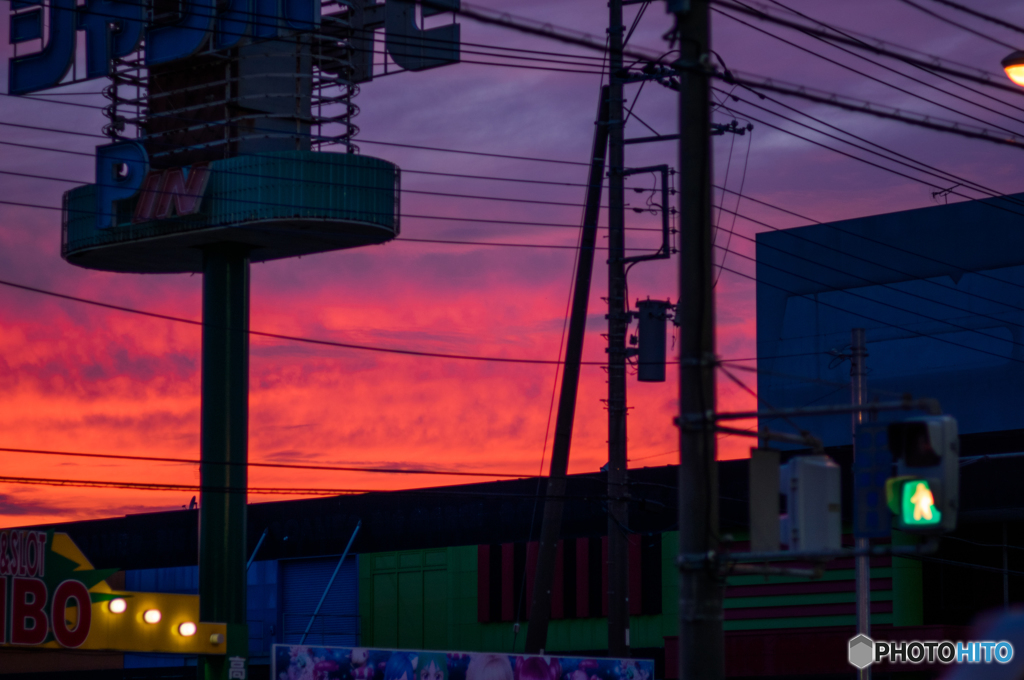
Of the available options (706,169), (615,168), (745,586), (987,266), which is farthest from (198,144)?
(987,266)

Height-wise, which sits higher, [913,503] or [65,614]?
[913,503]

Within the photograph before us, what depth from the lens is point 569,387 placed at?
28.5m

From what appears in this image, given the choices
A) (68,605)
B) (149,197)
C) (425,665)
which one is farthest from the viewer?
(149,197)

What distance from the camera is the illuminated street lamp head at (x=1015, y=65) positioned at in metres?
15.2

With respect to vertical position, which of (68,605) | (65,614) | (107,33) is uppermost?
(107,33)

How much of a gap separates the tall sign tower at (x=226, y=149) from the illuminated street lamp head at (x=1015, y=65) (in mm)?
21677

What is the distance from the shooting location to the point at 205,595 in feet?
121

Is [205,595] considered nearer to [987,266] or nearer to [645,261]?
[645,261]

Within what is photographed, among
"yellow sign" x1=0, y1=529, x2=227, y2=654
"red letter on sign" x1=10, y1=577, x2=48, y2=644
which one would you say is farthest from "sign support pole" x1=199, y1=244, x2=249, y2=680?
"red letter on sign" x1=10, y1=577, x2=48, y2=644

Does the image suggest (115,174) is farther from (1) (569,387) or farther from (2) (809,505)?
A: (2) (809,505)

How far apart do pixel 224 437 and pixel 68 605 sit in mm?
11165

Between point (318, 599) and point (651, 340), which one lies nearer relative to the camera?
point (651, 340)

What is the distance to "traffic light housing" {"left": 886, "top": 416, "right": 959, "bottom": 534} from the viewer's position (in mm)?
11875

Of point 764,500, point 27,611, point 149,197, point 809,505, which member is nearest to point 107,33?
point 149,197
